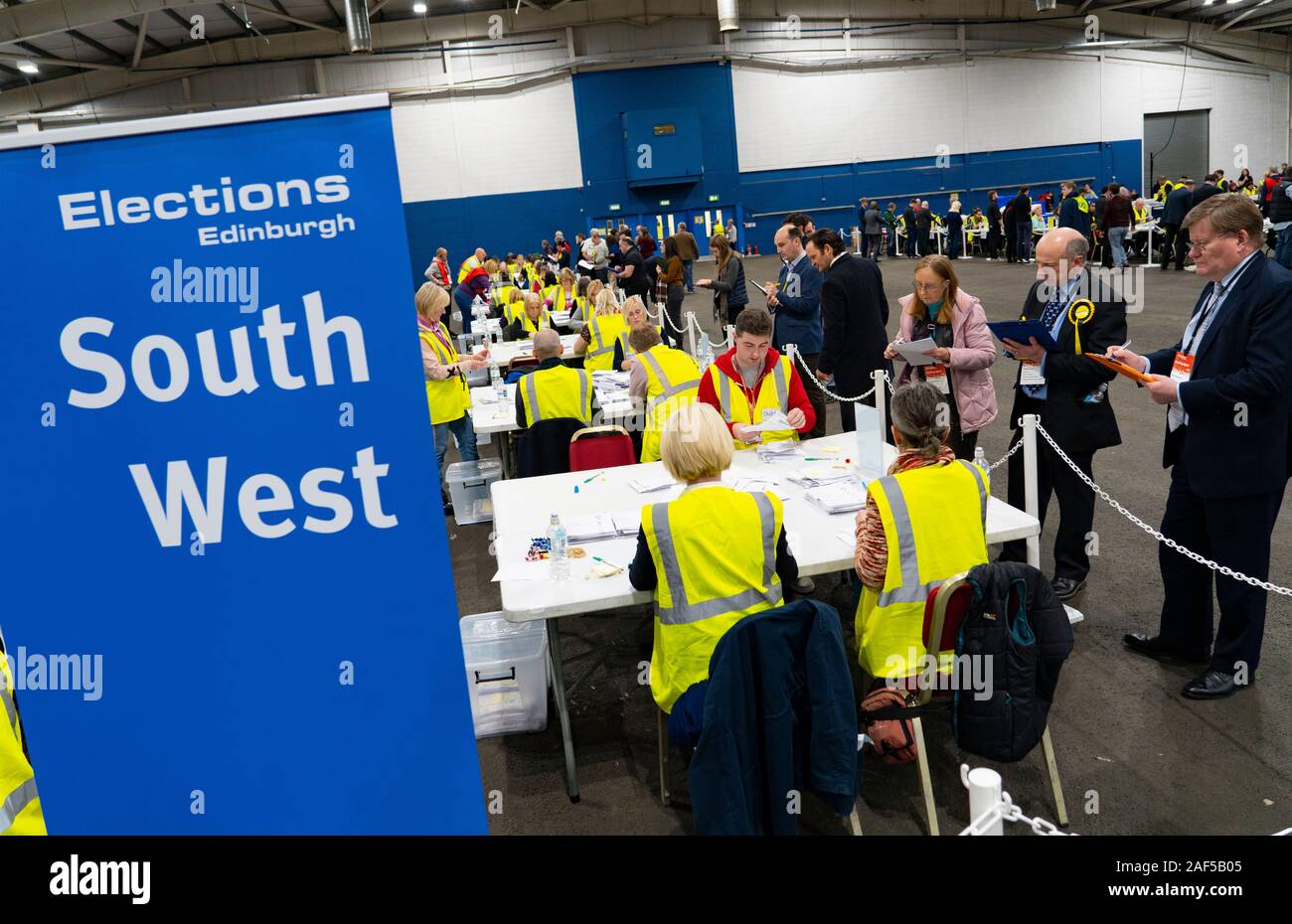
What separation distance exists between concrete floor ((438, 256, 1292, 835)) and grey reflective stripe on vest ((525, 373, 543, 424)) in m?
1.36

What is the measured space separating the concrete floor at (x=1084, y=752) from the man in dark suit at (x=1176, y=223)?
11933 mm

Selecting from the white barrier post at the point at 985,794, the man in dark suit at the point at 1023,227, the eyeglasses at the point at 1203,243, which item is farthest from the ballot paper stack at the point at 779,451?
the man in dark suit at the point at 1023,227

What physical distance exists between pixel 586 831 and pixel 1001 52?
2513 cm

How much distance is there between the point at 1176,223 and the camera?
15.2 metres

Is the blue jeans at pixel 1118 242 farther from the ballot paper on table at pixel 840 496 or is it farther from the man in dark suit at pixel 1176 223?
the ballot paper on table at pixel 840 496

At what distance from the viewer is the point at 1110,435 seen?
404 cm

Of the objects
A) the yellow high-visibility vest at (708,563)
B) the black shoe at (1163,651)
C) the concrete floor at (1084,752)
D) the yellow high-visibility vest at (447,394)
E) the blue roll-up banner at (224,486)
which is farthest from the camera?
the yellow high-visibility vest at (447,394)

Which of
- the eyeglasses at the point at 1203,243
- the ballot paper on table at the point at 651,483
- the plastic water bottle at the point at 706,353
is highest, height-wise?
the eyeglasses at the point at 1203,243

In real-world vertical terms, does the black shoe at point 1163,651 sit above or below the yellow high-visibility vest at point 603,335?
below

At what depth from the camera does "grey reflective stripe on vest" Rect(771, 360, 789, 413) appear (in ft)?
14.8

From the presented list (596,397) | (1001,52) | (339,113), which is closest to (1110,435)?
(596,397)

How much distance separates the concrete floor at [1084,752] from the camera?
2918mm

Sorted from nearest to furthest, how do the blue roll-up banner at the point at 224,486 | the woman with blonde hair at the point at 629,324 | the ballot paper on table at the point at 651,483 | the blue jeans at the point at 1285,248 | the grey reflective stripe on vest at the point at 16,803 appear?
the blue roll-up banner at the point at 224,486, the grey reflective stripe on vest at the point at 16,803, the ballot paper on table at the point at 651,483, the woman with blonde hair at the point at 629,324, the blue jeans at the point at 1285,248

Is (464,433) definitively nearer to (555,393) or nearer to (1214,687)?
(555,393)
